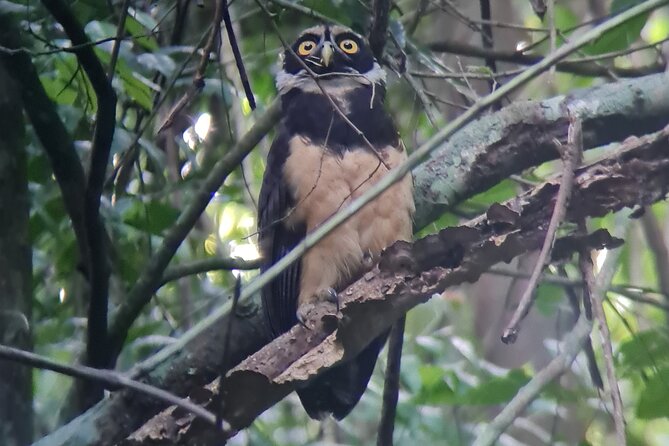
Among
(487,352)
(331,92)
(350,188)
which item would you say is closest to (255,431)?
(350,188)

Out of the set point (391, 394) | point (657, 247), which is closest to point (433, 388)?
point (391, 394)

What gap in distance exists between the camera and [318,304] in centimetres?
269

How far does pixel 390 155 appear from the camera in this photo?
118 inches

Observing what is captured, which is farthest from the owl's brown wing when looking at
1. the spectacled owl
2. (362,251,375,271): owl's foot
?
(362,251,375,271): owl's foot

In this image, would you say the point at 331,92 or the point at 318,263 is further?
the point at 331,92

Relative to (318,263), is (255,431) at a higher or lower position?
lower

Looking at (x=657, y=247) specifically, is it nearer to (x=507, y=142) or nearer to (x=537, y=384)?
(x=507, y=142)

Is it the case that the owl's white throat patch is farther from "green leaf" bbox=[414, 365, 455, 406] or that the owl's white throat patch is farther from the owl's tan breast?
"green leaf" bbox=[414, 365, 455, 406]

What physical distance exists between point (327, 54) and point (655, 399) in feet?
5.41

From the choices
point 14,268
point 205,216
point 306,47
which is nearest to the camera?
point 14,268

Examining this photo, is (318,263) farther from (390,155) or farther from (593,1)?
(593,1)

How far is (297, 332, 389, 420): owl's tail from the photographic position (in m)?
3.15

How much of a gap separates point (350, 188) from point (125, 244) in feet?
2.37

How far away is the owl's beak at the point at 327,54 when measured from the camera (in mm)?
3422
